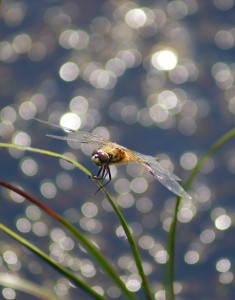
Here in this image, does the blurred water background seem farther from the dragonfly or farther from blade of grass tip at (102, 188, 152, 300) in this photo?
blade of grass tip at (102, 188, 152, 300)

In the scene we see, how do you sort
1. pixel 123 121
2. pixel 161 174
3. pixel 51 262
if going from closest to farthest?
pixel 51 262 → pixel 161 174 → pixel 123 121

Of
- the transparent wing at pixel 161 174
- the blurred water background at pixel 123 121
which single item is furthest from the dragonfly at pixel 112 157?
the blurred water background at pixel 123 121

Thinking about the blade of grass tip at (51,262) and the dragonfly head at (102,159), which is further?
Answer: the dragonfly head at (102,159)

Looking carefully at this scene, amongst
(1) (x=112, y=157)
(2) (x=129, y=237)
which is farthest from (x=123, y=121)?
(2) (x=129, y=237)

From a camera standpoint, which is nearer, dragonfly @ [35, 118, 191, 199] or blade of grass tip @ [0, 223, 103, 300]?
blade of grass tip @ [0, 223, 103, 300]

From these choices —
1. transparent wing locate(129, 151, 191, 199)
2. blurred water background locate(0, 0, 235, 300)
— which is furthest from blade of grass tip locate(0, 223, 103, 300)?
blurred water background locate(0, 0, 235, 300)

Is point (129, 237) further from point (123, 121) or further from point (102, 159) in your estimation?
point (123, 121)

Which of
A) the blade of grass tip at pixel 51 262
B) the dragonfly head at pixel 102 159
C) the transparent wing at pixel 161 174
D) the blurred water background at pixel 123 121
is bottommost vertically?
the blade of grass tip at pixel 51 262

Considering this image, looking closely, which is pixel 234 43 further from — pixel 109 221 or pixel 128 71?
pixel 109 221

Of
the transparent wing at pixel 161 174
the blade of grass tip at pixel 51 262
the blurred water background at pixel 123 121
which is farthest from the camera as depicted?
the blurred water background at pixel 123 121

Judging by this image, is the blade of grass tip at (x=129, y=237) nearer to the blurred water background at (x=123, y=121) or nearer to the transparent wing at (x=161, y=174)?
the transparent wing at (x=161, y=174)
